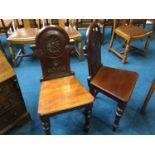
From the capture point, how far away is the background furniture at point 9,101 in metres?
1.29

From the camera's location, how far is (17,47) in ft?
9.95

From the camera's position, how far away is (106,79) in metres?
1.53

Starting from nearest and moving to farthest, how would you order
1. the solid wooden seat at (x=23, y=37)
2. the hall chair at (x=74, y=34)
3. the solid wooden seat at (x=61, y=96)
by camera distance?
1. the solid wooden seat at (x=61, y=96)
2. the solid wooden seat at (x=23, y=37)
3. the hall chair at (x=74, y=34)

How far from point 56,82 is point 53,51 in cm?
29

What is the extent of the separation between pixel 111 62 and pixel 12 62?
1625 millimetres

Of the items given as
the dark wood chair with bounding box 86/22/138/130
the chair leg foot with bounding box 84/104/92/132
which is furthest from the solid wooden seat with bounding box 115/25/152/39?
the chair leg foot with bounding box 84/104/92/132

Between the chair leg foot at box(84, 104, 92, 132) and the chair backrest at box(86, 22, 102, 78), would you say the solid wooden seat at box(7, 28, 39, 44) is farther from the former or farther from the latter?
the chair leg foot at box(84, 104, 92, 132)

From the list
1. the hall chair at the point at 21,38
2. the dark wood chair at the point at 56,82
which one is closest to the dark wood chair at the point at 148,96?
the dark wood chair at the point at 56,82

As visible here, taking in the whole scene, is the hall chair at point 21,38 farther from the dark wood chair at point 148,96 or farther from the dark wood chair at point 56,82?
the dark wood chair at point 148,96

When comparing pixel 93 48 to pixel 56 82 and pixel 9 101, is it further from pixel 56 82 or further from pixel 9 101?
pixel 9 101

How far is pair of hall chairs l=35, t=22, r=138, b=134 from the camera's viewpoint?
126 cm

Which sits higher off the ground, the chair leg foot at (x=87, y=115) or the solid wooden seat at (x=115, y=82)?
the solid wooden seat at (x=115, y=82)

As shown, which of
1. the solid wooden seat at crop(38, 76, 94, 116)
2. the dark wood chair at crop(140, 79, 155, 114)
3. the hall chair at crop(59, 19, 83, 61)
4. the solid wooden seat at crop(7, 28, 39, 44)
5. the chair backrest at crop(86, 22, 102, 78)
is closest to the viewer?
the solid wooden seat at crop(38, 76, 94, 116)

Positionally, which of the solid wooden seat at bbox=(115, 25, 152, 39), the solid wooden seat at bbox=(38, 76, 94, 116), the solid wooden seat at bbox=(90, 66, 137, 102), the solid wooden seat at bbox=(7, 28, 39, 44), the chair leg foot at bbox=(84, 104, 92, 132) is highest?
the solid wooden seat at bbox=(115, 25, 152, 39)
